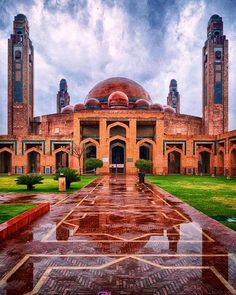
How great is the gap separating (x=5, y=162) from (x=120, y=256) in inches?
1308

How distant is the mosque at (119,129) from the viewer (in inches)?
1241

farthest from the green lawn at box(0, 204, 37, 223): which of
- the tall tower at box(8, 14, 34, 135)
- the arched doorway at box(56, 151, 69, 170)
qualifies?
the tall tower at box(8, 14, 34, 135)

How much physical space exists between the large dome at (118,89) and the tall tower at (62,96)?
11052 mm

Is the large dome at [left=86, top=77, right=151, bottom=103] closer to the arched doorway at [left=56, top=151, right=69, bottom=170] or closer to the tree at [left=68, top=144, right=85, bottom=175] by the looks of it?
the arched doorway at [left=56, top=151, right=69, bottom=170]

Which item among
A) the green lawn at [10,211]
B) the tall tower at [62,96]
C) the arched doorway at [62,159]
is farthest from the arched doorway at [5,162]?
the green lawn at [10,211]

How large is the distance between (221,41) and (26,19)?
2654 centimetres

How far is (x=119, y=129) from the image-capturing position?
111 ft

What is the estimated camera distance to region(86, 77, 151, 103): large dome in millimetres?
42594

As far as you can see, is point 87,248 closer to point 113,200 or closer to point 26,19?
point 113,200

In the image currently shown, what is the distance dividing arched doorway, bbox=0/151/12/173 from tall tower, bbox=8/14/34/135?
3.21 metres

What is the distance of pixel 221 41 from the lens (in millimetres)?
37094

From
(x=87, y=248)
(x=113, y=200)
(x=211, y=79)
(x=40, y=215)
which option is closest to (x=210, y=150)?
(x=211, y=79)

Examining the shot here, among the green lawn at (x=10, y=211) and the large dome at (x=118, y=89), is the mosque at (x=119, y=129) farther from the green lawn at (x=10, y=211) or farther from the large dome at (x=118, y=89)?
the green lawn at (x=10, y=211)

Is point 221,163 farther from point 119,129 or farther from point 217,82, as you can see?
point 119,129
